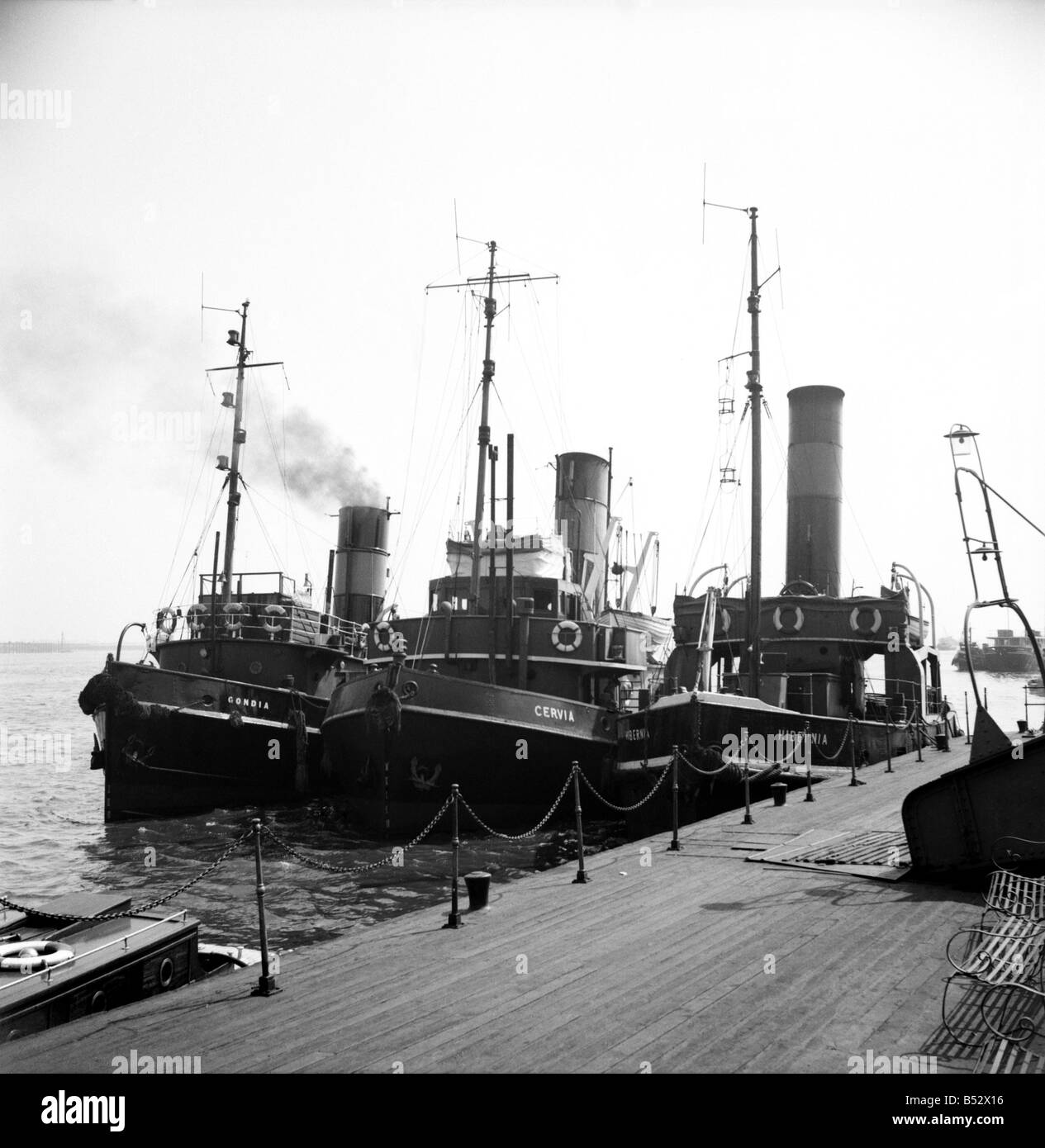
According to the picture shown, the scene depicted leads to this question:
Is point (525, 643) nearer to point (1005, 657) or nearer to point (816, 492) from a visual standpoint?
point (816, 492)

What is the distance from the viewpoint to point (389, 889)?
12141mm

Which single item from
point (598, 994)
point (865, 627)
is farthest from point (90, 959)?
point (865, 627)

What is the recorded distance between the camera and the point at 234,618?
890 inches

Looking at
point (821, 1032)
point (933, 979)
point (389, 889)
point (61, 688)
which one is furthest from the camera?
point (61, 688)

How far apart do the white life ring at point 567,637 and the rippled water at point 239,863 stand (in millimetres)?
3753

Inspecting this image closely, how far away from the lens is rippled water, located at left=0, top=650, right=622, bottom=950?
36.0ft

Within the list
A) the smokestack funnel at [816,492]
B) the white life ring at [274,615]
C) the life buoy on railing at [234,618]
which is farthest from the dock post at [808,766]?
the life buoy on railing at [234,618]

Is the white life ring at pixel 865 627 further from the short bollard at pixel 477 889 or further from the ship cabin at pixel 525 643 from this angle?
the short bollard at pixel 477 889
